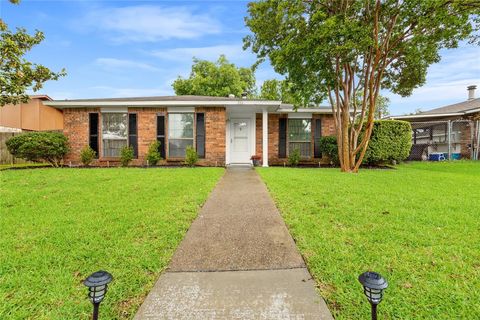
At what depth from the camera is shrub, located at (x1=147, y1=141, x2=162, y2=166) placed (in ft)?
33.9

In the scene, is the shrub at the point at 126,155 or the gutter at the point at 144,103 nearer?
the gutter at the point at 144,103

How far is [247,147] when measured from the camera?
1184 centimetres

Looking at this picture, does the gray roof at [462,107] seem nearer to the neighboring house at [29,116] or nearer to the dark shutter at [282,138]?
the dark shutter at [282,138]

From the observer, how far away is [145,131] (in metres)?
10.7

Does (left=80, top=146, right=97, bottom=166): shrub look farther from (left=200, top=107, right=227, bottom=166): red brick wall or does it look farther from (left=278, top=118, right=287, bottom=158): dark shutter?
(left=278, top=118, right=287, bottom=158): dark shutter

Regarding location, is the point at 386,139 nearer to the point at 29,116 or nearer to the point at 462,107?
the point at 462,107

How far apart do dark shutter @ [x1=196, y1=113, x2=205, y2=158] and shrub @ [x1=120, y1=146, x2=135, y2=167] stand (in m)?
2.84

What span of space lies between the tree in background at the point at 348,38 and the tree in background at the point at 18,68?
24.3 feet

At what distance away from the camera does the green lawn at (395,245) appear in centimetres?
179

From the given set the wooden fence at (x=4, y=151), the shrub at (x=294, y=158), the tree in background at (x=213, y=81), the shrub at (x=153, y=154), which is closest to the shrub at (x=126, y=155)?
the shrub at (x=153, y=154)

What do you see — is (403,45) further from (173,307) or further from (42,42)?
(42,42)

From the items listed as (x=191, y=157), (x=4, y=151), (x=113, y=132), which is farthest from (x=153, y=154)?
(x=4, y=151)

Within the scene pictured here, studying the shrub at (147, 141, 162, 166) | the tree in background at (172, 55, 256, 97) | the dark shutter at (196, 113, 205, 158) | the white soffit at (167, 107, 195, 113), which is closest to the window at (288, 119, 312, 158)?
the dark shutter at (196, 113, 205, 158)

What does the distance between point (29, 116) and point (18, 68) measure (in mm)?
7437
